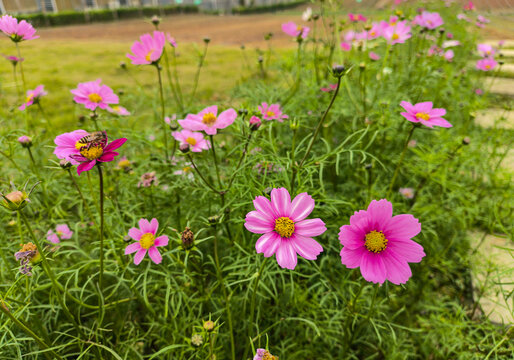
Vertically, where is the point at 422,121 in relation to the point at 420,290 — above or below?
above

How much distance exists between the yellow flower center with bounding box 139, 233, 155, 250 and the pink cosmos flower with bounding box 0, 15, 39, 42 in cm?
74

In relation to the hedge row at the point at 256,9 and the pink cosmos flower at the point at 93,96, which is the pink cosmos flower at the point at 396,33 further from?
the hedge row at the point at 256,9

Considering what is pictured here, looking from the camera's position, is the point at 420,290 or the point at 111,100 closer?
the point at 111,100

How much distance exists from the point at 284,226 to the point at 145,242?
36cm

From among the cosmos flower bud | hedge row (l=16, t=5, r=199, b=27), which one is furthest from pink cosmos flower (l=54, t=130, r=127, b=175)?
hedge row (l=16, t=5, r=199, b=27)

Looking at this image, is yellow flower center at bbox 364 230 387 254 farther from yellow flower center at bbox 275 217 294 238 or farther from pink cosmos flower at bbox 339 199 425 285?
yellow flower center at bbox 275 217 294 238

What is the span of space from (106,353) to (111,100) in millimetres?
784

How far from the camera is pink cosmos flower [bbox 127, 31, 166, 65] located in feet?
3.23

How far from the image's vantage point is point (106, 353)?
32.1 inches

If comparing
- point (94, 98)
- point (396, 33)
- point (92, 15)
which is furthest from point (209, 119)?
point (92, 15)

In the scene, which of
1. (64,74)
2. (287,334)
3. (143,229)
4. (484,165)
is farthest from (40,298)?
(64,74)

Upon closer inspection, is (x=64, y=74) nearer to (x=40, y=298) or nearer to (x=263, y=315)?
(x=40, y=298)

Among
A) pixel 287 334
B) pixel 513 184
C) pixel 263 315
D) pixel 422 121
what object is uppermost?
pixel 422 121

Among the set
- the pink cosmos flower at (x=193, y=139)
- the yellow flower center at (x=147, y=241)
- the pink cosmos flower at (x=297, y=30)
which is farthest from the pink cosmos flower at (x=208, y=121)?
the pink cosmos flower at (x=297, y=30)
